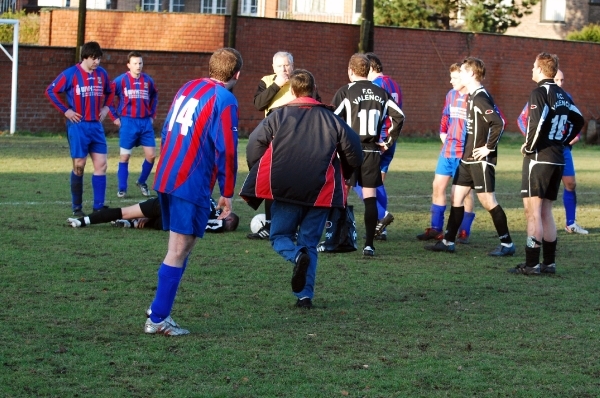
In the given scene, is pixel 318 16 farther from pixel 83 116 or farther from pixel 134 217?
pixel 134 217

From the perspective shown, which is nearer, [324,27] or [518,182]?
[518,182]

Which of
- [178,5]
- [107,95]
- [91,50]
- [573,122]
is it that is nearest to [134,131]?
[107,95]

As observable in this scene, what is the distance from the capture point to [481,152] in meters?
9.70

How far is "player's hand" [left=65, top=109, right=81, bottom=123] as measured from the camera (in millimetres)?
11453

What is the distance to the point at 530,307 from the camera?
7676 mm

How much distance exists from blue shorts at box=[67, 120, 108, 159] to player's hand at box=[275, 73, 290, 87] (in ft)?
9.38

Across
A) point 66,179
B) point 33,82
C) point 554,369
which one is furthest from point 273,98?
point 33,82

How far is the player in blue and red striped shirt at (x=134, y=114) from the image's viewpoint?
13812 millimetres

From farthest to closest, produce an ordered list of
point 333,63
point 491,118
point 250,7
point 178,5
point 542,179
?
point 250,7 < point 178,5 < point 333,63 < point 491,118 < point 542,179

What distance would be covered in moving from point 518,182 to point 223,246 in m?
9.66

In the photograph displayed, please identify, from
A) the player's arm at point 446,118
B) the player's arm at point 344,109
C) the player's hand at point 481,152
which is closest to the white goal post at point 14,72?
the player's arm at point 446,118

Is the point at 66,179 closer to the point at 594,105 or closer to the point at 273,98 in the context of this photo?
the point at 273,98

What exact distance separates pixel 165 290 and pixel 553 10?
148ft

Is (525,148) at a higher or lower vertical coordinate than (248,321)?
higher
